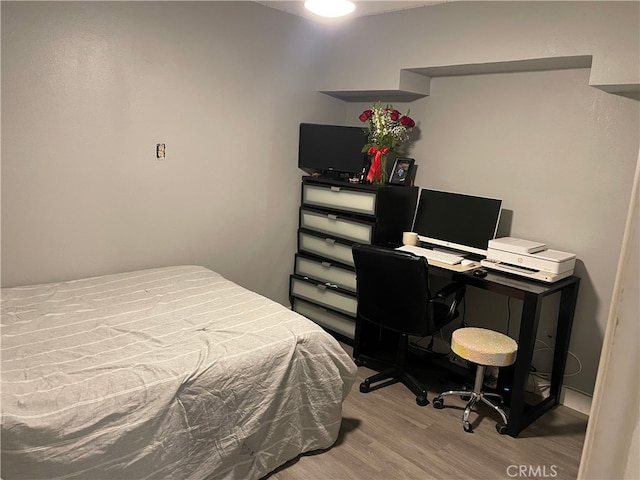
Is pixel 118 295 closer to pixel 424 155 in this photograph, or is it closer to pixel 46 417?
pixel 46 417

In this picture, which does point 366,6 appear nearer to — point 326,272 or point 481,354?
point 326,272

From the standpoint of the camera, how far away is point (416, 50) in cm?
319

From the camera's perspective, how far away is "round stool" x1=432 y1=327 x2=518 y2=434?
252 centimetres

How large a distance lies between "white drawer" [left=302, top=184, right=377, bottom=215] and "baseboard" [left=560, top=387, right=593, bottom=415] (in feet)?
5.53

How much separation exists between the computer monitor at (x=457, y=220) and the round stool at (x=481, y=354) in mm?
563

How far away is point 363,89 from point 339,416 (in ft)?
7.70

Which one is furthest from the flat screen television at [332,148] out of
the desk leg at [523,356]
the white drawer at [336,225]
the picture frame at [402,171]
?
the desk leg at [523,356]

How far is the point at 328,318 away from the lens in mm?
3709

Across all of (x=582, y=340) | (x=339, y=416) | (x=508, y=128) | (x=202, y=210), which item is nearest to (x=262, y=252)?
(x=202, y=210)

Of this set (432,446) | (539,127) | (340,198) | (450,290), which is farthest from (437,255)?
(432,446)

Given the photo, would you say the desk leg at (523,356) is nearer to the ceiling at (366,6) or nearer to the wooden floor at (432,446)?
the wooden floor at (432,446)

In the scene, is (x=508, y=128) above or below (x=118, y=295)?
above

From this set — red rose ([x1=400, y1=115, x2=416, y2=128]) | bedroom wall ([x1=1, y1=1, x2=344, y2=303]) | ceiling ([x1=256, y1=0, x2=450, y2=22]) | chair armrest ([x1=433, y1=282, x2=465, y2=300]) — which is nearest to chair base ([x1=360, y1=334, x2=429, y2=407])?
chair armrest ([x1=433, y1=282, x2=465, y2=300])

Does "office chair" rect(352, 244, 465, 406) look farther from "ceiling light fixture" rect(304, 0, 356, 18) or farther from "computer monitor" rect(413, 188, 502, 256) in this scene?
"ceiling light fixture" rect(304, 0, 356, 18)
